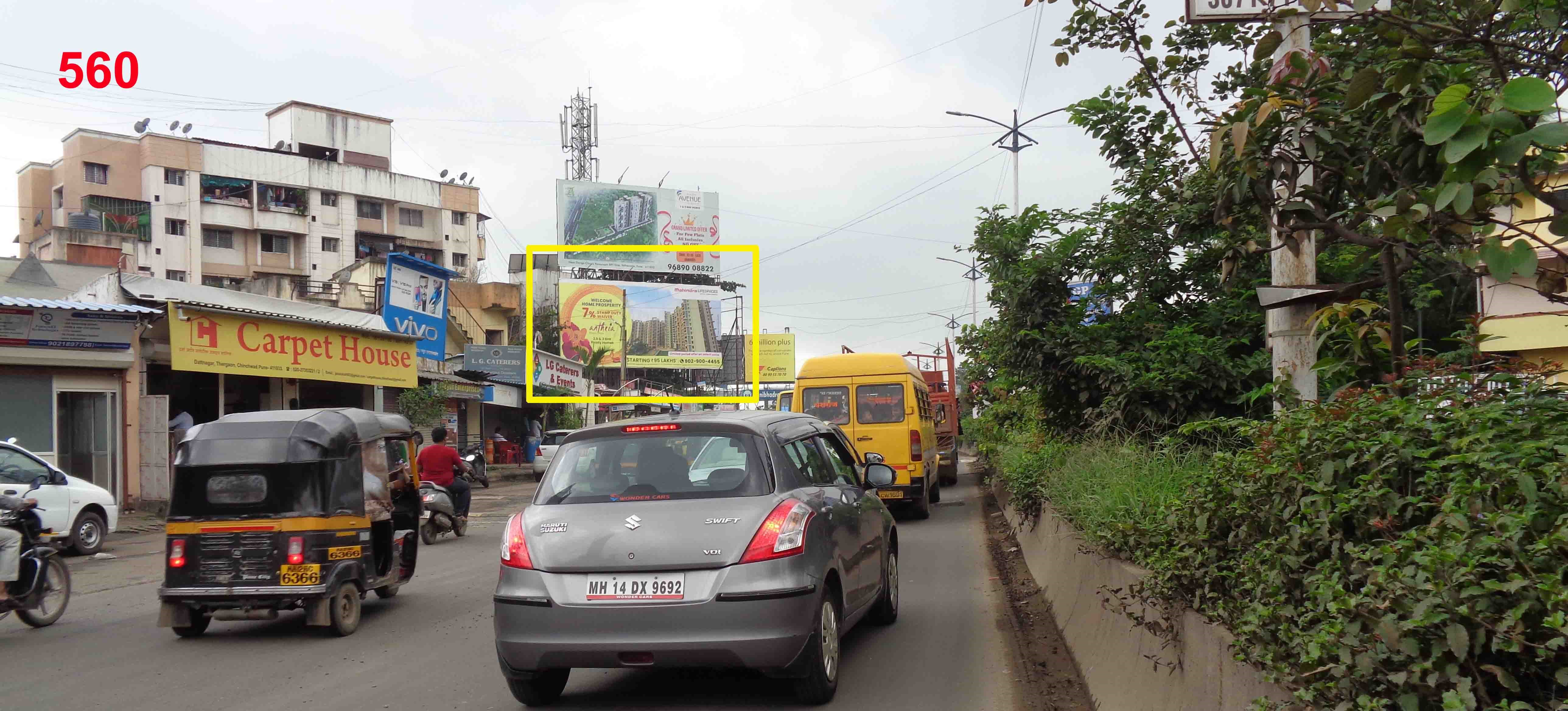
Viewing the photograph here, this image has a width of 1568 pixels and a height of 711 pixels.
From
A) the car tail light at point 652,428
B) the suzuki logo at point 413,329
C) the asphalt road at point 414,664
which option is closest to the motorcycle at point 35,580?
the asphalt road at point 414,664

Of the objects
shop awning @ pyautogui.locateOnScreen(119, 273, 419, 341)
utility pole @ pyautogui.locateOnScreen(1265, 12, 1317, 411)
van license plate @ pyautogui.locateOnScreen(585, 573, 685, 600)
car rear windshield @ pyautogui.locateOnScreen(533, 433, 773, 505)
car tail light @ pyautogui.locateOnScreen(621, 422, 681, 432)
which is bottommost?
van license plate @ pyautogui.locateOnScreen(585, 573, 685, 600)

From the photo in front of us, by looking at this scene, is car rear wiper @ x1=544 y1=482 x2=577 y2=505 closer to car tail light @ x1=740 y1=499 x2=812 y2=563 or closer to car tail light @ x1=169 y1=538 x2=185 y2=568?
car tail light @ x1=740 y1=499 x2=812 y2=563

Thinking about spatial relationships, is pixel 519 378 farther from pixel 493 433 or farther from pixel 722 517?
pixel 722 517

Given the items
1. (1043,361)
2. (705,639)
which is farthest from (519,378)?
(705,639)

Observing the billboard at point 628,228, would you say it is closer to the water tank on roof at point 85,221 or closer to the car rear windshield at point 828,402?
the water tank on roof at point 85,221

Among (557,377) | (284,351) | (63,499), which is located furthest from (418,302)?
(63,499)

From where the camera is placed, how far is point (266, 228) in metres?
55.4

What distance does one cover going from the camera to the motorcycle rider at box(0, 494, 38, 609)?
9070 mm

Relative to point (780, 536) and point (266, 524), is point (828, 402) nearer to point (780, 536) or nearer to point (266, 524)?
point (266, 524)

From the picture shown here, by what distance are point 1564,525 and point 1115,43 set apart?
6.55 metres

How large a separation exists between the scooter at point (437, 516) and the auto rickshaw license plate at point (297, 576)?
6449 mm

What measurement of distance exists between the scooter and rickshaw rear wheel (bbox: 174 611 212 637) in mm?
5962

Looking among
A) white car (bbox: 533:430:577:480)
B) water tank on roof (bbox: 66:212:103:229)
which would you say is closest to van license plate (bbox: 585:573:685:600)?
white car (bbox: 533:430:577:480)

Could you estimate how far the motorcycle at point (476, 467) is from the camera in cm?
1767
